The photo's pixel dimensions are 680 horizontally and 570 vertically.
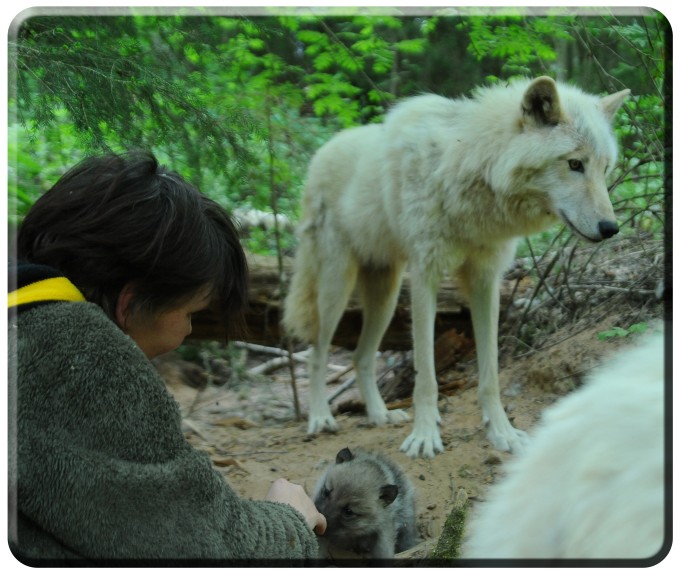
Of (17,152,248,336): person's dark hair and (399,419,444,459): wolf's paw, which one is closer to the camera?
(17,152,248,336): person's dark hair

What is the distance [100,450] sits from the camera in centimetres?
106

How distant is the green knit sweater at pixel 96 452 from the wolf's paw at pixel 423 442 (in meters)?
1.33

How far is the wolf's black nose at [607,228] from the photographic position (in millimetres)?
2238

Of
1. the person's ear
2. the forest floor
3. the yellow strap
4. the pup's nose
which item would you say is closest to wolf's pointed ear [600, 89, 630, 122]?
the pup's nose

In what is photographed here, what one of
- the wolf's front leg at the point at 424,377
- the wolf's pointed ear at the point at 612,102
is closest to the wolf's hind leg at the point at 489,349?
the wolf's front leg at the point at 424,377

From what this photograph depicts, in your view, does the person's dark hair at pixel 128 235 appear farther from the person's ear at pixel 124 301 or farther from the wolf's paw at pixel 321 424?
the wolf's paw at pixel 321 424

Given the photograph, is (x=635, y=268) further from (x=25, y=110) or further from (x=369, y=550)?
(x=25, y=110)

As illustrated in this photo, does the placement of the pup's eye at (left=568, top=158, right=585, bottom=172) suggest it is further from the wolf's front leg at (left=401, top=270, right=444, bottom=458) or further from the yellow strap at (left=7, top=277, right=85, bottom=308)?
the yellow strap at (left=7, top=277, right=85, bottom=308)

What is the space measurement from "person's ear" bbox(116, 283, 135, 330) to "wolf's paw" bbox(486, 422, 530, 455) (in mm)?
1013

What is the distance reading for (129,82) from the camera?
177 centimetres

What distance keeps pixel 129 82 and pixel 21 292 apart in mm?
797

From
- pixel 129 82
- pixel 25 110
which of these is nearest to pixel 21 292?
pixel 25 110

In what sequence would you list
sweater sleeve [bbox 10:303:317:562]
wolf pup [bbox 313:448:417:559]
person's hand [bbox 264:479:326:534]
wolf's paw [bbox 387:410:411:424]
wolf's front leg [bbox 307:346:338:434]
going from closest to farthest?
1. sweater sleeve [bbox 10:303:317:562]
2. person's hand [bbox 264:479:326:534]
3. wolf pup [bbox 313:448:417:559]
4. wolf's paw [bbox 387:410:411:424]
5. wolf's front leg [bbox 307:346:338:434]

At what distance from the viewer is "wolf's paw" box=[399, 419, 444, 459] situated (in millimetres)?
2367
